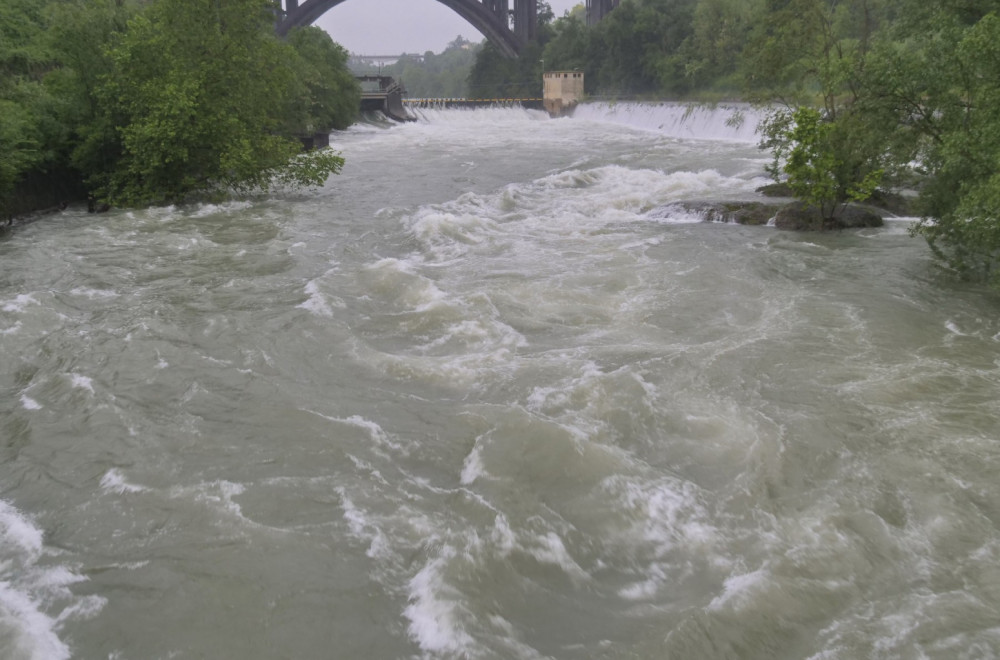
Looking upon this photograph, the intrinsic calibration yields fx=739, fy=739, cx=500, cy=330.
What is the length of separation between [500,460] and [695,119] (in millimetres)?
40376

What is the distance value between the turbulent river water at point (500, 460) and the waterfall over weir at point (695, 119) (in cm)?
1888

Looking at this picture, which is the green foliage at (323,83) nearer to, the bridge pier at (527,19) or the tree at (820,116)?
the tree at (820,116)

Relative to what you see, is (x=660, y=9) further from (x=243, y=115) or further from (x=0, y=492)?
(x=0, y=492)

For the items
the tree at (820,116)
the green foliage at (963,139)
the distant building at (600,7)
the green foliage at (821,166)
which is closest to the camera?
the green foliage at (963,139)

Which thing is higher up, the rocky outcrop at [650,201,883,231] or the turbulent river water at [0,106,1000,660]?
the rocky outcrop at [650,201,883,231]

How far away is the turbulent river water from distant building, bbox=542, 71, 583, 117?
7051 centimetres

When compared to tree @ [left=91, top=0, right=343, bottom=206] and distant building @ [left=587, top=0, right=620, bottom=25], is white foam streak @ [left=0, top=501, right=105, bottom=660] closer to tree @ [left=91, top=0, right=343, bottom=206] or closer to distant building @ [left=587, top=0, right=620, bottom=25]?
tree @ [left=91, top=0, right=343, bottom=206]

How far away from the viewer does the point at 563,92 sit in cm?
7975

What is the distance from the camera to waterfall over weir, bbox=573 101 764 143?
117 ft

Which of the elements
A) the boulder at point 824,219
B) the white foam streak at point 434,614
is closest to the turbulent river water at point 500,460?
the white foam streak at point 434,614

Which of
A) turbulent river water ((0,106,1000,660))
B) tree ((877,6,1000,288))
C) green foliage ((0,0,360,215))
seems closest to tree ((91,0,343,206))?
green foliage ((0,0,360,215))

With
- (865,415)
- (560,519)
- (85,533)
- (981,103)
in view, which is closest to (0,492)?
(85,533)

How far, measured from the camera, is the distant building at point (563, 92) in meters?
79.0

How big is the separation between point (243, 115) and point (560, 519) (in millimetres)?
16932
